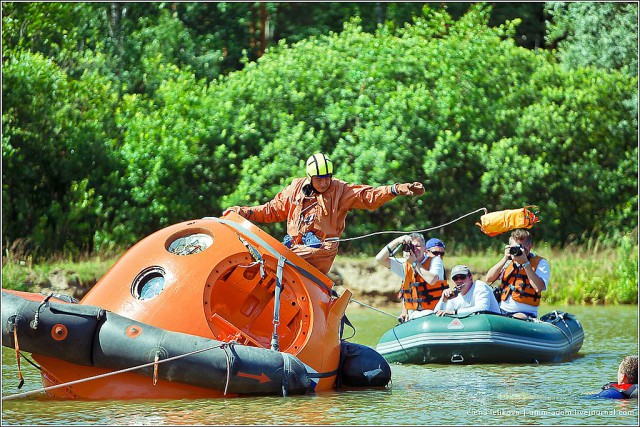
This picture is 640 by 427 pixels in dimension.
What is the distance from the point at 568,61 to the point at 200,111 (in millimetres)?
8102

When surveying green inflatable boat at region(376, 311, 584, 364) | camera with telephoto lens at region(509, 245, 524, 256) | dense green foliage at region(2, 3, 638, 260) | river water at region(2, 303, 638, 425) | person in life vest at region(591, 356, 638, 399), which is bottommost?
river water at region(2, 303, 638, 425)

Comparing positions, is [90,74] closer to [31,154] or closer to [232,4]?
[31,154]

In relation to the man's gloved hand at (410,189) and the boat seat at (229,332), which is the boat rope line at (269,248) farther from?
the man's gloved hand at (410,189)

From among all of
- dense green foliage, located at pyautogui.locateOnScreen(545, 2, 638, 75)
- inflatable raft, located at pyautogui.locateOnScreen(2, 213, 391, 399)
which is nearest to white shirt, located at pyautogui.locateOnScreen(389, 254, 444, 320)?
inflatable raft, located at pyautogui.locateOnScreen(2, 213, 391, 399)

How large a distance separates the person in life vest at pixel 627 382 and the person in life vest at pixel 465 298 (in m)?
3.04

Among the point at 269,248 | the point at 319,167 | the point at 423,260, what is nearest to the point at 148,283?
the point at 269,248

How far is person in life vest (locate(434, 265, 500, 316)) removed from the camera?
12.3 meters

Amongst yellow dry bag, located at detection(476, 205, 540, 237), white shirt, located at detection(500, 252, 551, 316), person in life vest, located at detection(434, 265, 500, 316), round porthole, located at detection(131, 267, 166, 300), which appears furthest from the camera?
white shirt, located at detection(500, 252, 551, 316)

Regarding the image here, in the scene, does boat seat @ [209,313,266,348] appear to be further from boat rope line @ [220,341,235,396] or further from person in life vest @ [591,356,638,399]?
person in life vest @ [591,356,638,399]

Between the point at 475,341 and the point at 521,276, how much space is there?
3.53 feet

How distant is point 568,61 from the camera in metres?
25.0

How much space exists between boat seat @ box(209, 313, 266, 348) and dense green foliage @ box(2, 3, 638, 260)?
10771 mm

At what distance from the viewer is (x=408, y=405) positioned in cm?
931

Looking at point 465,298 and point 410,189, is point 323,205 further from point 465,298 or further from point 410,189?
point 465,298
